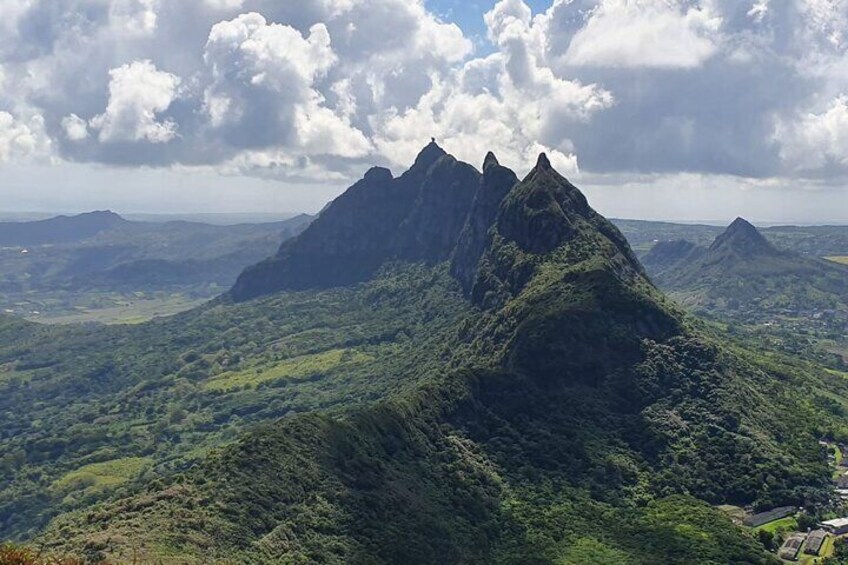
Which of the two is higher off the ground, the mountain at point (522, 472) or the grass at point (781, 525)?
the mountain at point (522, 472)

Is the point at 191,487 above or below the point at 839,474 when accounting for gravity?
above

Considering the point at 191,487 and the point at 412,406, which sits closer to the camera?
the point at 191,487

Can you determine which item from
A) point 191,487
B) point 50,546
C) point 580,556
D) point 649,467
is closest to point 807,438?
point 649,467

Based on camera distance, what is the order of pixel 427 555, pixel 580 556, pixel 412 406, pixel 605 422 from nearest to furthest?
pixel 427 555 → pixel 580 556 → pixel 412 406 → pixel 605 422

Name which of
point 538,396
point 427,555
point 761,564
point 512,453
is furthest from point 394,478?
point 761,564

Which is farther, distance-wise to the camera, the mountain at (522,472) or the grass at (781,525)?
the grass at (781,525)

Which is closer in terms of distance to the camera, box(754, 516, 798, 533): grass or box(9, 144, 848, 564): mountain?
box(9, 144, 848, 564): mountain

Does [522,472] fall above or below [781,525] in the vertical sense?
above

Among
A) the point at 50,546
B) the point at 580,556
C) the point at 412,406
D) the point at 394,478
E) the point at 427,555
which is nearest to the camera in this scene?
the point at 50,546

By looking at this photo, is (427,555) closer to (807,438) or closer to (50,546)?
(50,546)

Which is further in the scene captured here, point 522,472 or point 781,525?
point 522,472

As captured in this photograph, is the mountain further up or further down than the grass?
further up
